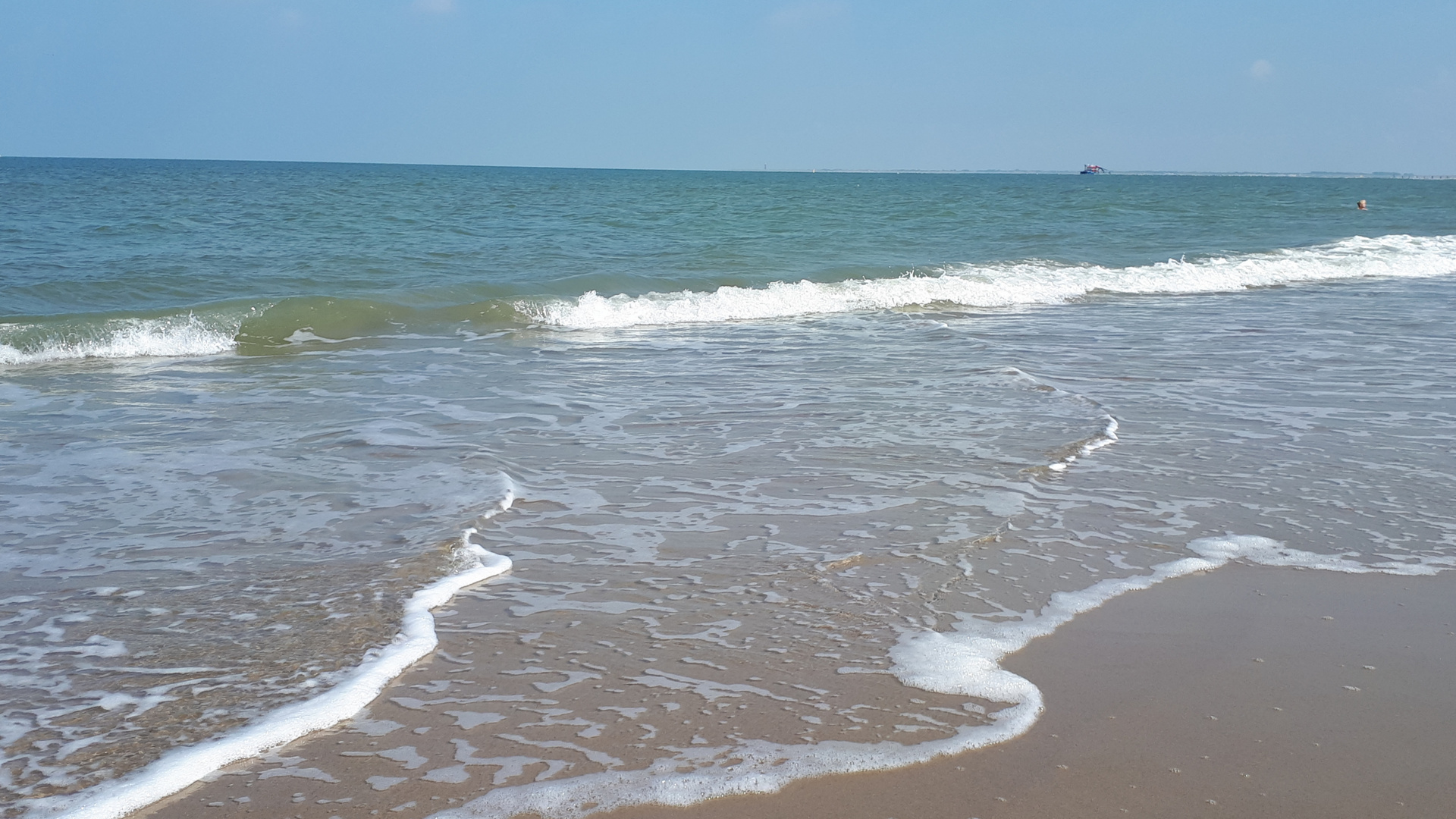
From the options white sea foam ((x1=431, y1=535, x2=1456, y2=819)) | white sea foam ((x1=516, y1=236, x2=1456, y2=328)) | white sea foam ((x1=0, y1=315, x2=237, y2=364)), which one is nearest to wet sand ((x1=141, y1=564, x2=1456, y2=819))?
white sea foam ((x1=431, y1=535, x2=1456, y2=819))

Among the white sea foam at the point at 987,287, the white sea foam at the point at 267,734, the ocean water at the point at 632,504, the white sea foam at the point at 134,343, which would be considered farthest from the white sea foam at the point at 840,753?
the white sea foam at the point at 987,287

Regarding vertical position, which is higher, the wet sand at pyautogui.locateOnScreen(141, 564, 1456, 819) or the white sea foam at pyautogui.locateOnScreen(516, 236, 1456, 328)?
the white sea foam at pyautogui.locateOnScreen(516, 236, 1456, 328)

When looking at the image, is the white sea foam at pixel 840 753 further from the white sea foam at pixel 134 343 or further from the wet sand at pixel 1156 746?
the white sea foam at pixel 134 343

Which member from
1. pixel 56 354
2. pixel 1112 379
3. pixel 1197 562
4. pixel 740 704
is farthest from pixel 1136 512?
pixel 56 354

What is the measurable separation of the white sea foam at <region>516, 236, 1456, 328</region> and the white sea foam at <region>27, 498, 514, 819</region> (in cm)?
942

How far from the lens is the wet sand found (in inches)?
96.6

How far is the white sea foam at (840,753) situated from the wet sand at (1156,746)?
45 mm

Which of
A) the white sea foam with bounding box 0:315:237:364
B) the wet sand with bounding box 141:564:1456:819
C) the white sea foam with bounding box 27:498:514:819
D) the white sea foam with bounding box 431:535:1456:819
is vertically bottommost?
the wet sand with bounding box 141:564:1456:819

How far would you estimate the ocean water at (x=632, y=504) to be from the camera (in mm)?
2865

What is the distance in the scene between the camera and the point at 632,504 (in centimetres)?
491

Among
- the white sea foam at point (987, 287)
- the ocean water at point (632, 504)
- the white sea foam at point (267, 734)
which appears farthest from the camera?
the white sea foam at point (987, 287)

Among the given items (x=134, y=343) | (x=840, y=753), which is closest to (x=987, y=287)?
(x=134, y=343)

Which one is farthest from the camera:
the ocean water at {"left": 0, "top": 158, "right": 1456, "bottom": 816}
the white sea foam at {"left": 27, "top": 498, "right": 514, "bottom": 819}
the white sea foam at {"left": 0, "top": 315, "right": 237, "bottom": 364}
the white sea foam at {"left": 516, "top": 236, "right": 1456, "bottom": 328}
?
the white sea foam at {"left": 516, "top": 236, "right": 1456, "bottom": 328}

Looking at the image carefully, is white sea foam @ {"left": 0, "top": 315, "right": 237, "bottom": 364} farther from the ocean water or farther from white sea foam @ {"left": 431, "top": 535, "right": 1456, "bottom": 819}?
white sea foam @ {"left": 431, "top": 535, "right": 1456, "bottom": 819}
